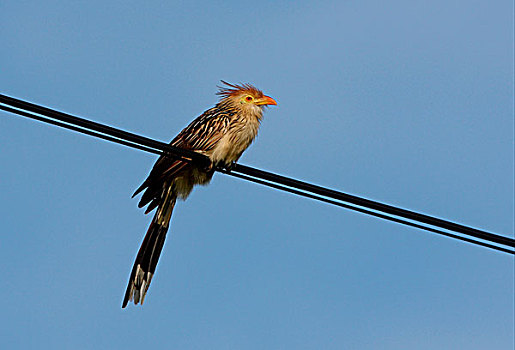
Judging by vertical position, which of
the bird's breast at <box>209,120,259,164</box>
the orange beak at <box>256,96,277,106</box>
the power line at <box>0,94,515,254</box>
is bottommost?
the power line at <box>0,94,515,254</box>

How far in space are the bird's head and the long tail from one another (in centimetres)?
116

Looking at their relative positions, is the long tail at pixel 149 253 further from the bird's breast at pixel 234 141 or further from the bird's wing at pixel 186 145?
the bird's breast at pixel 234 141

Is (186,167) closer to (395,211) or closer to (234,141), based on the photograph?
(234,141)

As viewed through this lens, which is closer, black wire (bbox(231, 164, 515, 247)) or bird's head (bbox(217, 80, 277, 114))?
black wire (bbox(231, 164, 515, 247))

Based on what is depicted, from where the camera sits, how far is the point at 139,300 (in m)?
7.58

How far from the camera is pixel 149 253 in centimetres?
786

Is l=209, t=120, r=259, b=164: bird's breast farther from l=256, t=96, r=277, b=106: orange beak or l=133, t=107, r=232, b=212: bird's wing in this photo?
l=256, t=96, r=277, b=106: orange beak

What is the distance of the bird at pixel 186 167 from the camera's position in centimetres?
757

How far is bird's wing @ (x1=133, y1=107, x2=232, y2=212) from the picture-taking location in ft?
24.8

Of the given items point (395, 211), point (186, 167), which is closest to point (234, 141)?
point (186, 167)

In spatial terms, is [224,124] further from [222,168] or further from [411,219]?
[411,219]

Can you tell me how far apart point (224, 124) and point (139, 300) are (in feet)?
6.05

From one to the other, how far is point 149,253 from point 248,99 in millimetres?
1880

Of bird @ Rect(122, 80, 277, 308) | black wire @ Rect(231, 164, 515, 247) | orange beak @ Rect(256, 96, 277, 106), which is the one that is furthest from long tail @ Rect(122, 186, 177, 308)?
black wire @ Rect(231, 164, 515, 247)
